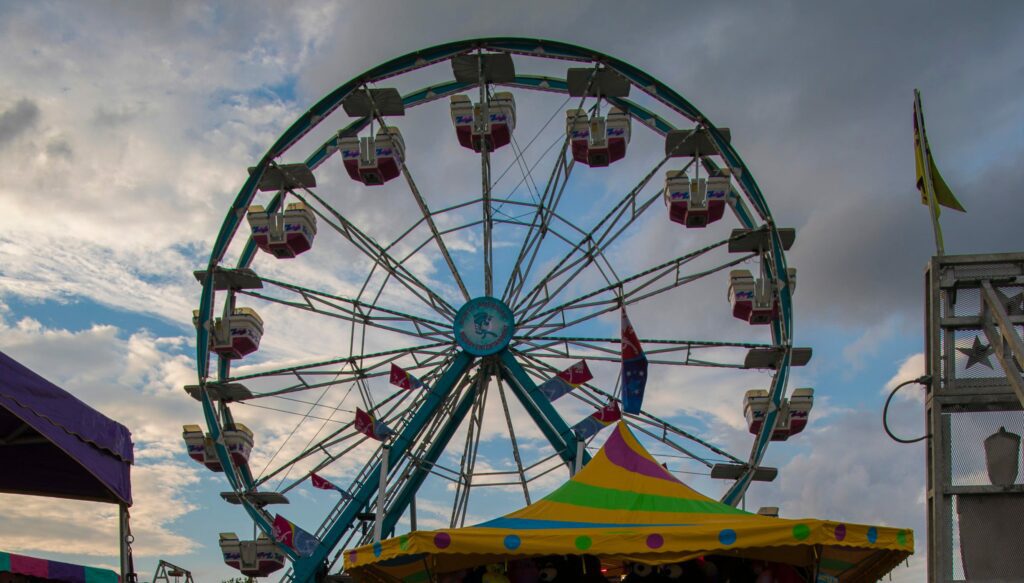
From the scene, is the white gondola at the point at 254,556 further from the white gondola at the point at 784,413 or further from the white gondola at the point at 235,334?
the white gondola at the point at 784,413

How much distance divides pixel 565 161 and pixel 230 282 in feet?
20.6

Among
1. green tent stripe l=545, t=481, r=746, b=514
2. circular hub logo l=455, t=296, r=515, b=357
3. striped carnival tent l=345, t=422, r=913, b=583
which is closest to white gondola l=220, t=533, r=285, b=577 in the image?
circular hub logo l=455, t=296, r=515, b=357

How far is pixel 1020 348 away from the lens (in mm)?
7707

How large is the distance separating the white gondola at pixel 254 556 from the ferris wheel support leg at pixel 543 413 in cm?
510

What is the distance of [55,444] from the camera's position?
8.28 m

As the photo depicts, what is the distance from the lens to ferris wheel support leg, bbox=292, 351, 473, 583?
60.5 feet

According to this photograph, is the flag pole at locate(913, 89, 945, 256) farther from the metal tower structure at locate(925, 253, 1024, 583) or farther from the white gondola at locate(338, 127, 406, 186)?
the white gondola at locate(338, 127, 406, 186)

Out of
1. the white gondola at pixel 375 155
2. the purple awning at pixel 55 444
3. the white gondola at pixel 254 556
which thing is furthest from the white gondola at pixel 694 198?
the purple awning at pixel 55 444

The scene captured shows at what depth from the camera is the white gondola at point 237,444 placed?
64.5 feet

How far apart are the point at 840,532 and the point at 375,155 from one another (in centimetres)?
1369


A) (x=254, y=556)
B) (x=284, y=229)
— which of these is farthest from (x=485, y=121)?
(x=254, y=556)

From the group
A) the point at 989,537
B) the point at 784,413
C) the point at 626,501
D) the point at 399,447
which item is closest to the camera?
the point at 989,537

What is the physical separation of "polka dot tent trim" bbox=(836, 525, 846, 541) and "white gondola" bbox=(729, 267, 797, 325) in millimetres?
11254

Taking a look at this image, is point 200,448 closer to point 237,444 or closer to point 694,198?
point 237,444
